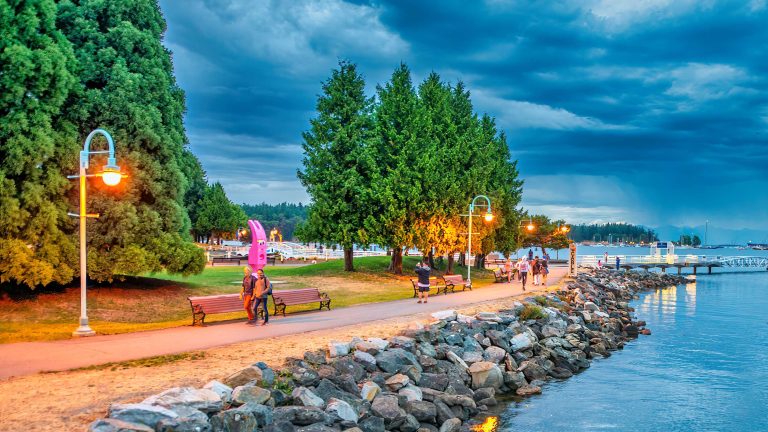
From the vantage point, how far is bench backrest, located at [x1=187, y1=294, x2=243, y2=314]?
1931 centimetres

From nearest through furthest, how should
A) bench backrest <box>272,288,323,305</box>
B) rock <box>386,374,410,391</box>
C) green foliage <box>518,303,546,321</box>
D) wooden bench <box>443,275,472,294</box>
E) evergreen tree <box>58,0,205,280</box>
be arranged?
rock <box>386,374,410,391</box> < bench backrest <box>272,288,323,305</box> < evergreen tree <box>58,0,205,280</box> < green foliage <box>518,303,546,321</box> < wooden bench <box>443,275,472,294</box>

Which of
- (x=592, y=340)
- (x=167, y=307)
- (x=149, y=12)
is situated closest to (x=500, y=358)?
(x=592, y=340)

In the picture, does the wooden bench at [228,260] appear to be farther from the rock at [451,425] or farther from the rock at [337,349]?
the rock at [451,425]

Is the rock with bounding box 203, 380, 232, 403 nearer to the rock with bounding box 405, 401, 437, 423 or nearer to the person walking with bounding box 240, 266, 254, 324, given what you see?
the rock with bounding box 405, 401, 437, 423

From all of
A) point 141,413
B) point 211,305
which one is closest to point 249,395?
point 141,413

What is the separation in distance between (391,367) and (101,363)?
711 cm

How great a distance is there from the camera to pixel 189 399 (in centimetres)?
1041

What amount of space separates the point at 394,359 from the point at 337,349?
1.65 meters

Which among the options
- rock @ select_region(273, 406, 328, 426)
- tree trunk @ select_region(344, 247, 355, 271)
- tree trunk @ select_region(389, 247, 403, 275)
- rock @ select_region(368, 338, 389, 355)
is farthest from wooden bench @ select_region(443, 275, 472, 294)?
rock @ select_region(273, 406, 328, 426)

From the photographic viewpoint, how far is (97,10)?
25.4 m

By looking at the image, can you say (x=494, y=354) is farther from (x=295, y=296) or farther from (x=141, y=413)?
(x=141, y=413)

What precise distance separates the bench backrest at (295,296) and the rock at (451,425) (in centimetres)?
1004

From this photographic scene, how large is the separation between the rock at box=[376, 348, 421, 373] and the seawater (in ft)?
9.78

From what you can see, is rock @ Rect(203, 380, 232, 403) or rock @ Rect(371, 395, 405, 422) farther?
rock @ Rect(371, 395, 405, 422)
